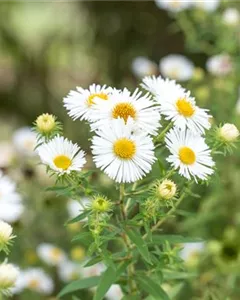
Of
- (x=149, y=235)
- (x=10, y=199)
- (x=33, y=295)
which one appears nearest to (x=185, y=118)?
(x=149, y=235)

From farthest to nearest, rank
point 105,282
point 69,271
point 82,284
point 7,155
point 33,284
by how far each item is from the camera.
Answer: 1. point 7,155
2. point 69,271
3. point 33,284
4. point 82,284
5. point 105,282

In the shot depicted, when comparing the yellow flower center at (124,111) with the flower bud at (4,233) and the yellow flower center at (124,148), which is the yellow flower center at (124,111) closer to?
the yellow flower center at (124,148)

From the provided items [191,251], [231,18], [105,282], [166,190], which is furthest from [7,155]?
[166,190]

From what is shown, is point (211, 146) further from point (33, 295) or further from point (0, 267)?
point (33, 295)

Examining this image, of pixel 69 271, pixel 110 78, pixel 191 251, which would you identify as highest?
pixel 110 78

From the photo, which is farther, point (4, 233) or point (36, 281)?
point (36, 281)

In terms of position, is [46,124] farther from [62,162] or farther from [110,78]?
[110,78]

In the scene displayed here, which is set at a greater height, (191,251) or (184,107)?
(191,251)
